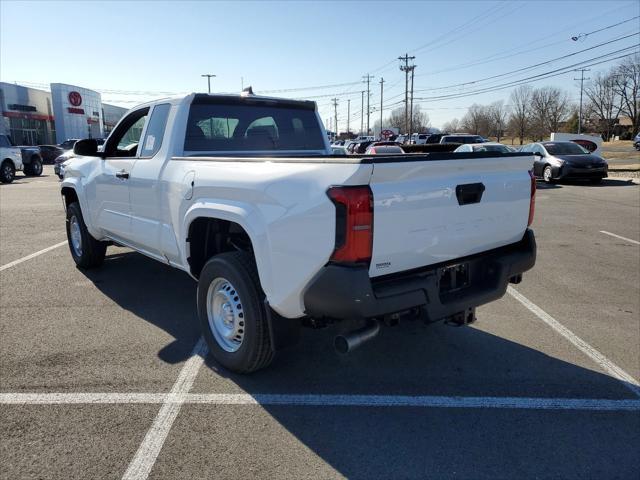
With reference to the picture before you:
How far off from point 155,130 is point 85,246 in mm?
2423

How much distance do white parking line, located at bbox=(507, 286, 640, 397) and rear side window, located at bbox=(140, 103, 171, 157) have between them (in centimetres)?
403

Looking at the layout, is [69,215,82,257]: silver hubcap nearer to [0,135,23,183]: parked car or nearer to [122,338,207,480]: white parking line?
[122,338,207,480]: white parking line

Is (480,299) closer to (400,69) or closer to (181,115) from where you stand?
(181,115)

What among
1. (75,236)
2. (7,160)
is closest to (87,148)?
(75,236)

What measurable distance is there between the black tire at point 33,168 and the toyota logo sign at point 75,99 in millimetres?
34659

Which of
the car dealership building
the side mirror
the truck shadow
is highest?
the car dealership building

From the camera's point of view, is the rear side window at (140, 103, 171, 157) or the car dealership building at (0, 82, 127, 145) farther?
the car dealership building at (0, 82, 127, 145)

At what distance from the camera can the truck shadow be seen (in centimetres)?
272

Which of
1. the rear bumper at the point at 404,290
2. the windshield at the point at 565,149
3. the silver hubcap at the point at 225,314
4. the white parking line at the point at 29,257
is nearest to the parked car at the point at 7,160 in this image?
the white parking line at the point at 29,257

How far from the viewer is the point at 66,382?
141 inches

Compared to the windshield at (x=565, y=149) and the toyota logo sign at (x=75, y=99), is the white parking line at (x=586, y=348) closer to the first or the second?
the windshield at (x=565, y=149)

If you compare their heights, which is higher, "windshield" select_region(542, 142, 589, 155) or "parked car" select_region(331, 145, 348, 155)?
"parked car" select_region(331, 145, 348, 155)

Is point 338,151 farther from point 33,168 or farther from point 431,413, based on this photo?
point 33,168

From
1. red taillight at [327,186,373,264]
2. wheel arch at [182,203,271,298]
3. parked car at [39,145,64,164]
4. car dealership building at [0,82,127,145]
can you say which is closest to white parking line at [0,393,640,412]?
wheel arch at [182,203,271,298]
